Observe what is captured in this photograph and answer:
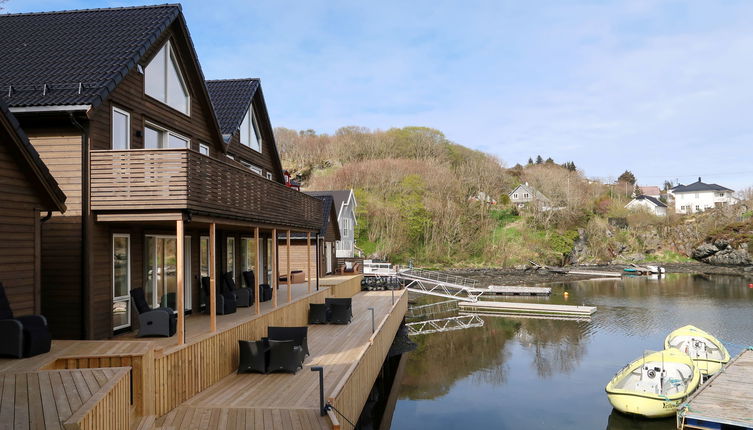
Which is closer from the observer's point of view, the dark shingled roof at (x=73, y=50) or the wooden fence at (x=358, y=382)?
the wooden fence at (x=358, y=382)

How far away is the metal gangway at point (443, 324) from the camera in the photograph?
26.8 m

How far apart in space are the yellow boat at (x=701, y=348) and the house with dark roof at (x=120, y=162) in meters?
15.3

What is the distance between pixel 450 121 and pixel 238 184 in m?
66.7

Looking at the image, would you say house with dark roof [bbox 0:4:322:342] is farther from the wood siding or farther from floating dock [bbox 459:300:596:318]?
floating dock [bbox 459:300:596:318]

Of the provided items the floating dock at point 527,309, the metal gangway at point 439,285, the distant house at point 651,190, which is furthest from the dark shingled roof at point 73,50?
the distant house at point 651,190

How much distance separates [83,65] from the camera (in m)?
10.3

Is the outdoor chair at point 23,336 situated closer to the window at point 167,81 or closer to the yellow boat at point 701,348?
the window at point 167,81

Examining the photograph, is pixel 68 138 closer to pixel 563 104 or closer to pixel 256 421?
pixel 256 421

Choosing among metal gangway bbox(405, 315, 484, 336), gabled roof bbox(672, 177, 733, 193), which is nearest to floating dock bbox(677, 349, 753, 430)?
metal gangway bbox(405, 315, 484, 336)

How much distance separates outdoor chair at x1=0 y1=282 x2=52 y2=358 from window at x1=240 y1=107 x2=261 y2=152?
412 inches

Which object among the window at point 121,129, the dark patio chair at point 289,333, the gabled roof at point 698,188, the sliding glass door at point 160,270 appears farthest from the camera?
the gabled roof at point 698,188

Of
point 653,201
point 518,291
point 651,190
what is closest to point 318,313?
point 518,291

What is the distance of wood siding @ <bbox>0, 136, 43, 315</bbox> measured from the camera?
8047 mm

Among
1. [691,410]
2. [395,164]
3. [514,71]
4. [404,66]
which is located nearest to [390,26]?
[404,66]
